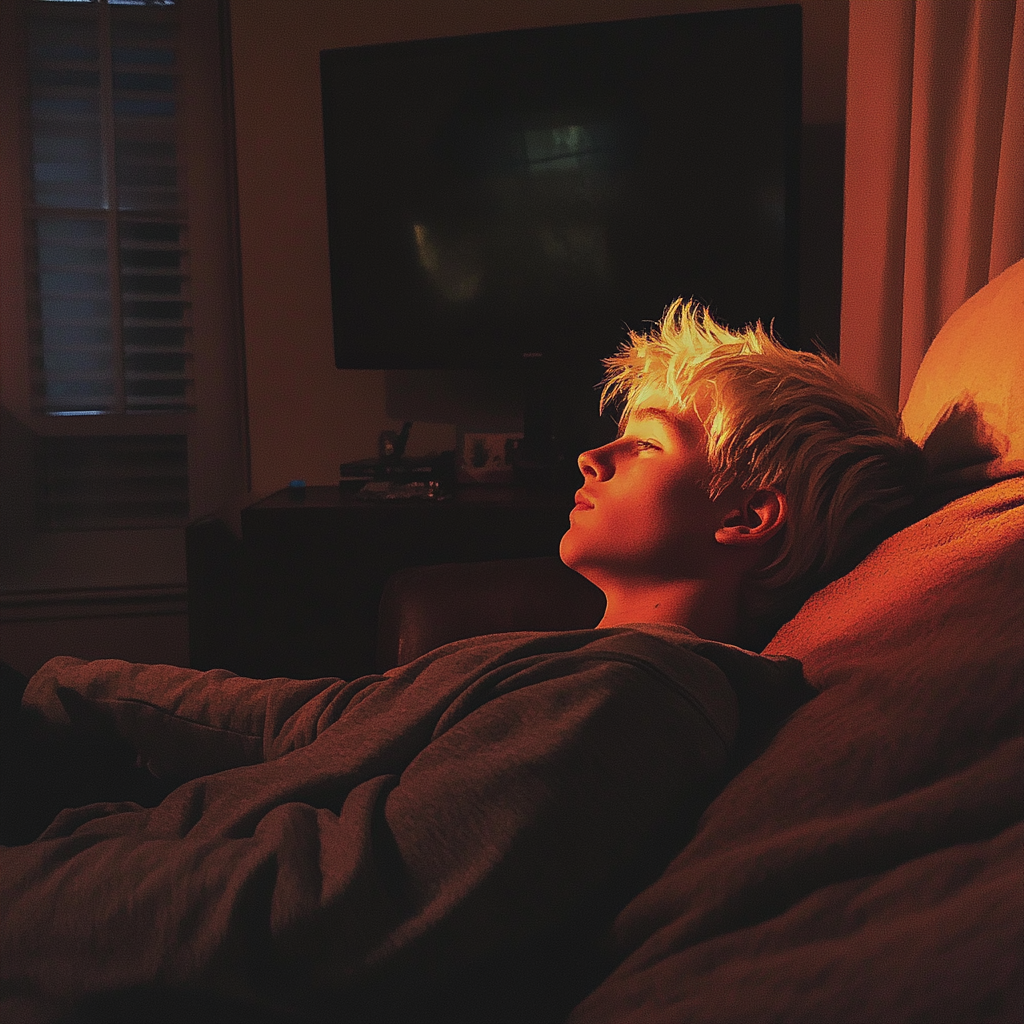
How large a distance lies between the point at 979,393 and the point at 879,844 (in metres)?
0.60

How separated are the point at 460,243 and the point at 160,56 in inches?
50.6

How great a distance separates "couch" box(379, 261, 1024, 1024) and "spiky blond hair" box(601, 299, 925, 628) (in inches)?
5.1

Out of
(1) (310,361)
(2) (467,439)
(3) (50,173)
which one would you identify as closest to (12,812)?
(2) (467,439)

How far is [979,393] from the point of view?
98 cm

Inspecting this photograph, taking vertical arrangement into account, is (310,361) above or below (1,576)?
above

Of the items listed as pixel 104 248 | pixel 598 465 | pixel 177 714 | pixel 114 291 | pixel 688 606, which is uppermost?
pixel 104 248

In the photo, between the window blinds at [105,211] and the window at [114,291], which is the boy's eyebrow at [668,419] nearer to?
the window at [114,291]

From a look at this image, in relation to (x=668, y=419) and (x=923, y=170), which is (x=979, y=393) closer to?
(x=668, y=419)

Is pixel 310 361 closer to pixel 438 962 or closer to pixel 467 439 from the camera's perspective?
pixel 467 439

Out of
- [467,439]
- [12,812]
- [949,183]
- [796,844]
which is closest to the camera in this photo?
[796,844]

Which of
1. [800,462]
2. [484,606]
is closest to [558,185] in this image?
[484,606]

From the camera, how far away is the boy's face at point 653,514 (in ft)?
3.24

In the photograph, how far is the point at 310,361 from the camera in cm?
286

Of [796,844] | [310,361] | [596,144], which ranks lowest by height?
[796,844]
